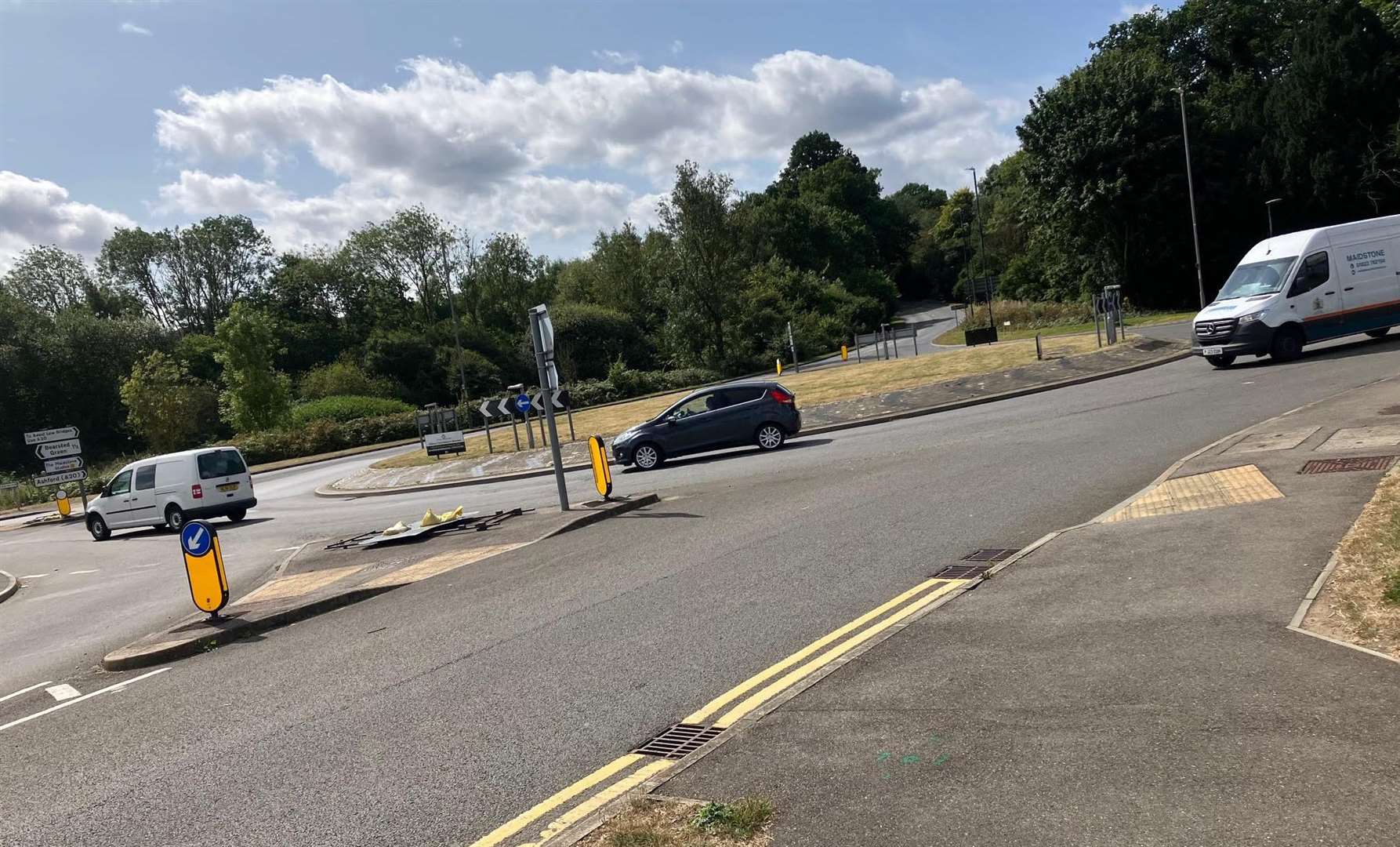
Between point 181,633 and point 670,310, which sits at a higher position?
point 670,310

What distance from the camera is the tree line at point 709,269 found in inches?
2045

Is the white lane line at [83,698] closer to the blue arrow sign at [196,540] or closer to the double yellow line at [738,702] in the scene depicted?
the blue arrow sign at [196,540]

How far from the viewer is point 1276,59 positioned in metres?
65.7

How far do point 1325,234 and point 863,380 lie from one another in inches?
560

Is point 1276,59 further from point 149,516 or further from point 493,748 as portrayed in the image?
point 493,748

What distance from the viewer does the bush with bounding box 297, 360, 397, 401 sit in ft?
210

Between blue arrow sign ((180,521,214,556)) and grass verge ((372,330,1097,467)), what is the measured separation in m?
19.0

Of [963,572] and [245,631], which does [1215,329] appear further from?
[245,631]

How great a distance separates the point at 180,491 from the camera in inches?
867

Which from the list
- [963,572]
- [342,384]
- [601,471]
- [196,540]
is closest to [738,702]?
[963,572]

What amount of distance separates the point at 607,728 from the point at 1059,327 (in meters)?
49.8

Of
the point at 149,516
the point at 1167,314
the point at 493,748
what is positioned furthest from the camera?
the point at 1167,314

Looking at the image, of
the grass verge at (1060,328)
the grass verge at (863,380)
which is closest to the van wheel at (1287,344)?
the grass verge at (863,380)

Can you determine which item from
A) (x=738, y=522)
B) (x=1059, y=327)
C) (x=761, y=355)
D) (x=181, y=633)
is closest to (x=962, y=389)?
(x=738, y=522)
